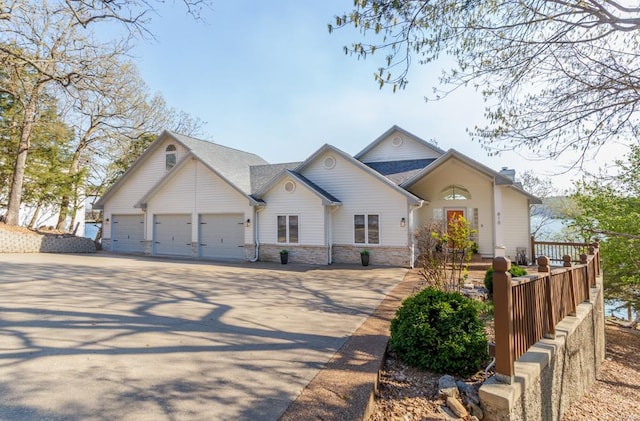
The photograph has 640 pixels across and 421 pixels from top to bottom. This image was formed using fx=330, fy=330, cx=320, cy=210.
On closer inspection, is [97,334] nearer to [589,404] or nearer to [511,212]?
[589,404]

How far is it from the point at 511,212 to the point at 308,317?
13.2 meters

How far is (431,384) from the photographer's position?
3.82 metres

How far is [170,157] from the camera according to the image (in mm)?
18594

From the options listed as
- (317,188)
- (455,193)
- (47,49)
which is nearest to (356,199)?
(317,188)

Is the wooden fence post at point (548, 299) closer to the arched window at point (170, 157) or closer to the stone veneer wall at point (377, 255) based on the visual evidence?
the stone veneer wall at point (377, 255)

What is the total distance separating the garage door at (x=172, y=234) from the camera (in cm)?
1725

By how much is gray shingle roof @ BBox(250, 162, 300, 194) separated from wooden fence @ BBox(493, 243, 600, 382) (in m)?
14.6

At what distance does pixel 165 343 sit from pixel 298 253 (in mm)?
10155

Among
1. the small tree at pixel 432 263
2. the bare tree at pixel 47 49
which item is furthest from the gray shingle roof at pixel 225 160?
the small tree at pixel 432 263

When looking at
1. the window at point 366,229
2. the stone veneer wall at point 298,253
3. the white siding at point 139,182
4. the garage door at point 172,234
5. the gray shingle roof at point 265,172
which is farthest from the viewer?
the white siding at point 139,182

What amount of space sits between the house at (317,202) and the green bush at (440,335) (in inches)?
371

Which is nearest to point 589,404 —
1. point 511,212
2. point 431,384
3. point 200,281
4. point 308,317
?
point 431,384

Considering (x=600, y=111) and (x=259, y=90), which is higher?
(x=259, y=90)

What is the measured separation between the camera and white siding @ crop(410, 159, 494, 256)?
1548 centimetres
